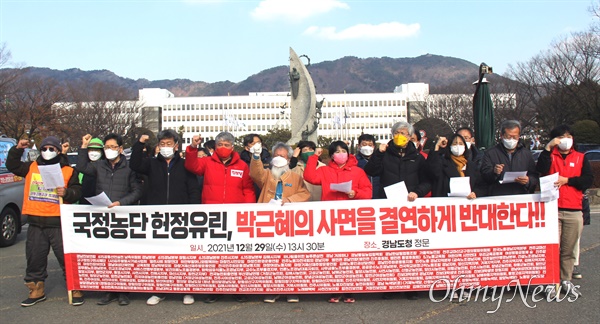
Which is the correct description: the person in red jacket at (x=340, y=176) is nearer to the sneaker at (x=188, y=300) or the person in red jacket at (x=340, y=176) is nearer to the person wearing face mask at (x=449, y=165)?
the person wearing face mask at (x=449, y=165)

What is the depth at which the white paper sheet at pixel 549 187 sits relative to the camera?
5316 millimetres

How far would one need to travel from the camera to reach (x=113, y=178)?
5.88 meters

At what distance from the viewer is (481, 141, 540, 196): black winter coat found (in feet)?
18.7

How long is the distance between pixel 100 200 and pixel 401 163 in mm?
3374

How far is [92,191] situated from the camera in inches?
234

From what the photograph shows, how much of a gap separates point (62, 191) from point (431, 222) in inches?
158

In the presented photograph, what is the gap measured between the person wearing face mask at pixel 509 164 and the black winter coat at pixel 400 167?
2.26ft

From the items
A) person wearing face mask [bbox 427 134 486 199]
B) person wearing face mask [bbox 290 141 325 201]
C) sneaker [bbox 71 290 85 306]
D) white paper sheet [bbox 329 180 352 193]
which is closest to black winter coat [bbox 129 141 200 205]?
sneaker [bbox 71 290 85 306]

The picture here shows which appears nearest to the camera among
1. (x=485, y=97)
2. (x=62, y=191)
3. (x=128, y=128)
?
(x=62, y=191)

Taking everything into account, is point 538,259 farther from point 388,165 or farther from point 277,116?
point 277,116

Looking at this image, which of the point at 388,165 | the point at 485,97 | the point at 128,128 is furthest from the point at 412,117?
the point at 388,165

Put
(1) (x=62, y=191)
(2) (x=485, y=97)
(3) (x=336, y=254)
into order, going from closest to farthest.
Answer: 1. (3) (x=336, y=254)
2. (1) (x=62, y=191)
3. (2) (x=485, y=97)

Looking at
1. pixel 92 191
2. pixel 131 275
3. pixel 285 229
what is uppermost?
pixel 92 191

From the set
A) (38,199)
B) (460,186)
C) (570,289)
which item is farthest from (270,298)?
(570,289)
